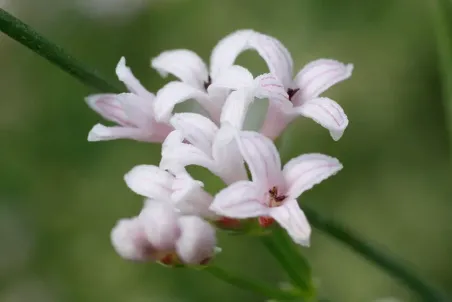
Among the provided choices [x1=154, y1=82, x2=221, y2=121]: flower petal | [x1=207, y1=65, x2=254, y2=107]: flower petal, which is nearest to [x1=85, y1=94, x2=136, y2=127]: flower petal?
[x1=154, y1=82, x2=221, y2=121]: flower petal

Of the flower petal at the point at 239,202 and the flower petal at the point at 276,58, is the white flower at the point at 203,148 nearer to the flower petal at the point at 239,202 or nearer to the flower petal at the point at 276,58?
the flower petal at the point at 239,202

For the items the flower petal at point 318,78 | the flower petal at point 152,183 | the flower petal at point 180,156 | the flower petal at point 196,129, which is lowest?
the flower petal at point 152,183

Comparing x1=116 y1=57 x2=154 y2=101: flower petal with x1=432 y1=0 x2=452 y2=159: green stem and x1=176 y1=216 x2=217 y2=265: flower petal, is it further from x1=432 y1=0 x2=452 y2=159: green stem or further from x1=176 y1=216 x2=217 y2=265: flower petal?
x1=432 y1=0 x2=452 y2=159: green stem

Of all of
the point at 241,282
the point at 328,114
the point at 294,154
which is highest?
the point at 328,114

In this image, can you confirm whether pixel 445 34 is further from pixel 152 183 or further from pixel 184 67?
pixel 152 183

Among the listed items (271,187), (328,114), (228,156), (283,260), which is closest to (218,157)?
(228,156)

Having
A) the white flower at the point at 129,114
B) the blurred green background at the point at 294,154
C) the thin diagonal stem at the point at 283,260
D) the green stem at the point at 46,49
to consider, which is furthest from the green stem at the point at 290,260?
the blurred green background at the point at 294,154
